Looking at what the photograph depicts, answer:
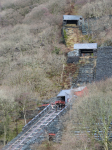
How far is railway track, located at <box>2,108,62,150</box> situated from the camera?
26.1 meters

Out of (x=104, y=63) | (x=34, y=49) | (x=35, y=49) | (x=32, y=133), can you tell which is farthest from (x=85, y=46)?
(x=32, y=133)

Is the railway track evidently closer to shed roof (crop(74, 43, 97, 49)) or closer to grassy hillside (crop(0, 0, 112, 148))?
grassy hillside (crop(0, 0, 112, 148))

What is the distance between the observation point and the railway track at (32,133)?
26094 millimetres

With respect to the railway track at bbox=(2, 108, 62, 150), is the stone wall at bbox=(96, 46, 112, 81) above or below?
above

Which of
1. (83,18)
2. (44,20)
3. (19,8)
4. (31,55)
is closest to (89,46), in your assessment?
(31,55)

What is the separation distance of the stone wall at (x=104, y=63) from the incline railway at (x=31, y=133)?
1034cm

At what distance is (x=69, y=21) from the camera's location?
62625 mm

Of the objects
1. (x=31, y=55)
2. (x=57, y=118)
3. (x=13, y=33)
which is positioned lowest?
(x=57, y=118)

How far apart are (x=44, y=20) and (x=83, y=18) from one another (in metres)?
10.1

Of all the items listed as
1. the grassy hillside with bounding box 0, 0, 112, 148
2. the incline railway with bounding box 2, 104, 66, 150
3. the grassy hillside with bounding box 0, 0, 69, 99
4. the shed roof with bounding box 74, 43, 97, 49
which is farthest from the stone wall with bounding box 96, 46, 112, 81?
the incline railway with bounding box 2, 104, 66, 150

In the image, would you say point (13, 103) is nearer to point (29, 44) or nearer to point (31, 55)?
point (31, 55)

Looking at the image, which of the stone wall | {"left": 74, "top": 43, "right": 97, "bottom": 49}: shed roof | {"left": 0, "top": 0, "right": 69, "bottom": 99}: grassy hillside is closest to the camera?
the stone wall

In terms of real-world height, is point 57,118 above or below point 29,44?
below

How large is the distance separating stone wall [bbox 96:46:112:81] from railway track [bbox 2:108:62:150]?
1037 centimetres
